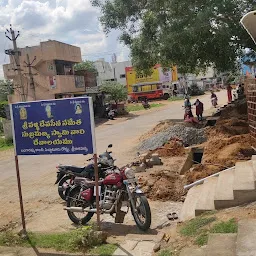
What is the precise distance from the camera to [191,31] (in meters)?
16.0

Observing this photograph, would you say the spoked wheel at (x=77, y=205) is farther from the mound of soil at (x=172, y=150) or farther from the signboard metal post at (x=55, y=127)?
the mound of soil at (x=172, y=150)

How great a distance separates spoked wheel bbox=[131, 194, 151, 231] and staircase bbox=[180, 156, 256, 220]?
2.24 ft

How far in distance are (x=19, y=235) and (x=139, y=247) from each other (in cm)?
196

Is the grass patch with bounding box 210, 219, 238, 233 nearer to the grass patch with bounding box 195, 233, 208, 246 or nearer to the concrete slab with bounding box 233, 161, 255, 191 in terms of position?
the grass patch with bounding box 195, 233, 208, 246

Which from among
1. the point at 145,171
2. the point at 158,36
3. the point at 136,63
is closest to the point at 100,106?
the point at 136,63

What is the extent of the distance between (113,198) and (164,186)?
2.18 metres

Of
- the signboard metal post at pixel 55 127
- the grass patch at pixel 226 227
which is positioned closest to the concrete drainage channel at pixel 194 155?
the signboard metal post at pixel 55 127

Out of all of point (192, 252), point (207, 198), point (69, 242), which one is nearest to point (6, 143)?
point (207, 198)

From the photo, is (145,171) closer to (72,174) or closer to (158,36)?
(72,174)

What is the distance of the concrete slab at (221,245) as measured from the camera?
3.91m

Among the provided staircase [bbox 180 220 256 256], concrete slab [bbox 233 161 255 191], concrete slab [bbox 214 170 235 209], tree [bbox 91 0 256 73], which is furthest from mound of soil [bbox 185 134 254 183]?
tree [bbox 91 0 256 73]

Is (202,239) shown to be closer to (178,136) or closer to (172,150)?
(172,150)

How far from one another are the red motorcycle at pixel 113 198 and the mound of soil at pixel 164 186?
1.50 metres

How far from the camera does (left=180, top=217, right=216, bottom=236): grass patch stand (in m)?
4.91
